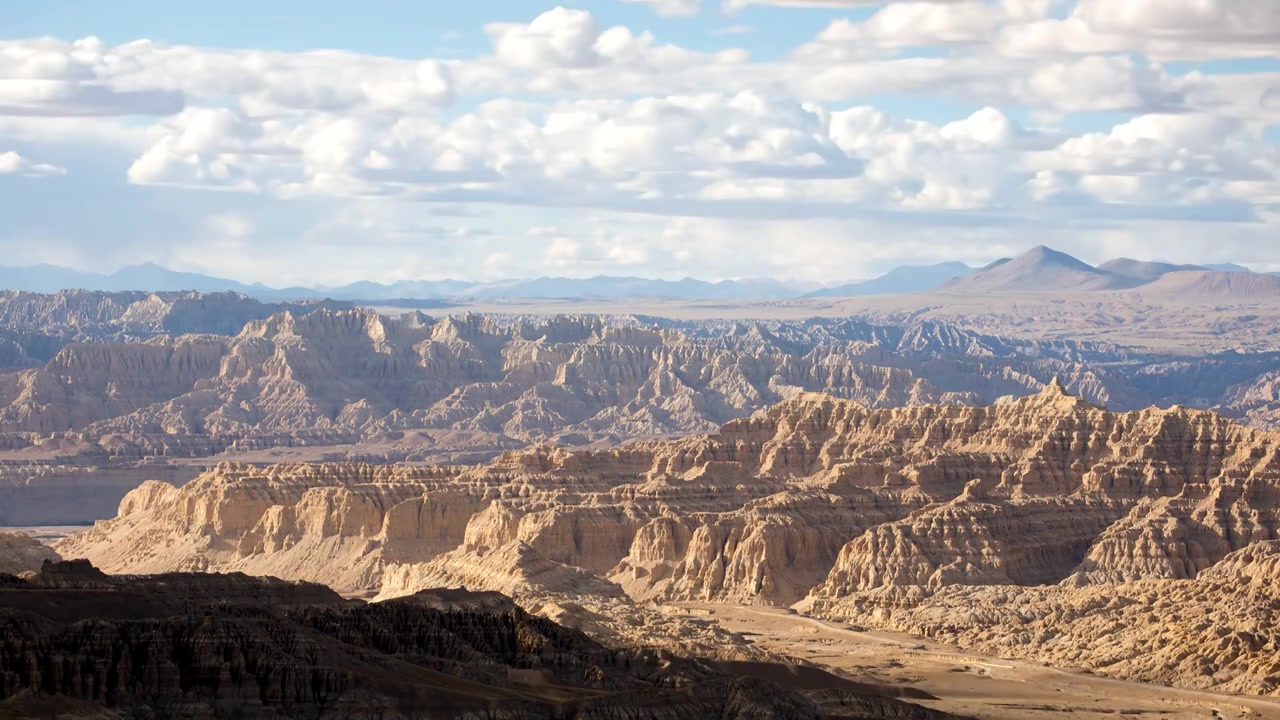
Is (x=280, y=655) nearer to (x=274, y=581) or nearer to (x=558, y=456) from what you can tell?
(x=274, y=581)

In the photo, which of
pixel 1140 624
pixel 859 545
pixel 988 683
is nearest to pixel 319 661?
pixel 988 683

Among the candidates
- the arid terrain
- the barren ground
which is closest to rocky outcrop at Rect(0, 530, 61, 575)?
the arid terrain

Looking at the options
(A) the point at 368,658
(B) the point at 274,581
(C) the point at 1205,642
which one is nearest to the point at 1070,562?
(C) the point at 1205,642

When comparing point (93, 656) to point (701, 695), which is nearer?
point (93, 656)

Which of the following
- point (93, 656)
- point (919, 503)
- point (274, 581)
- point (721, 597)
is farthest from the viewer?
point (919, 503)

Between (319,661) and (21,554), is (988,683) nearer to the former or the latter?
(319,661)

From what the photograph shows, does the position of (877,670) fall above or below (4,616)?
below

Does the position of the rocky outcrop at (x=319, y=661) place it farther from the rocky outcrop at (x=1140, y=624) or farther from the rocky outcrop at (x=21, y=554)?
the rocky outcrop at (x=21, y=554)

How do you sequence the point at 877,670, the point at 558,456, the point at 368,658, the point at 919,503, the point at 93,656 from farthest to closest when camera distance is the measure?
1. the point at 558,456
2. the point at 919,503
3. the point at 877,670
4. the point at 368,658
5. the point at 93,656
